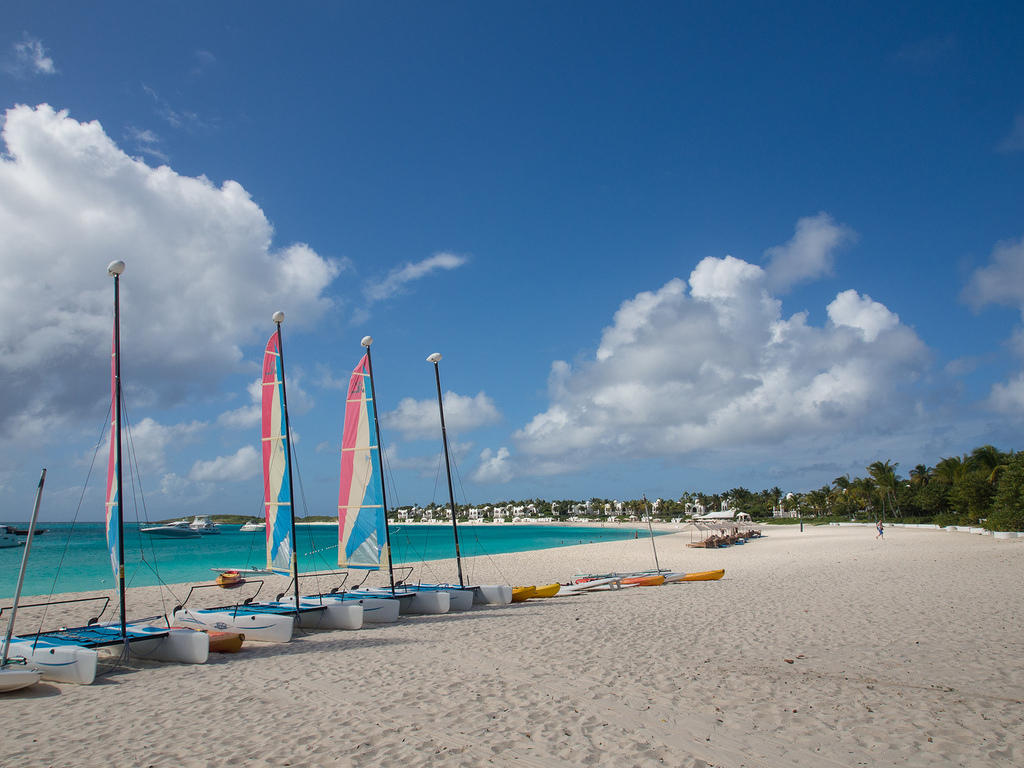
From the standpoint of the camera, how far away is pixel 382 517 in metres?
16.0

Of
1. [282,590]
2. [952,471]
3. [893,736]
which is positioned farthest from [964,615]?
[952,471]

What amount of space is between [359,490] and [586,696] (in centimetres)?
988

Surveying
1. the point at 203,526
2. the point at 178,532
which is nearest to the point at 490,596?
the point at 178,532

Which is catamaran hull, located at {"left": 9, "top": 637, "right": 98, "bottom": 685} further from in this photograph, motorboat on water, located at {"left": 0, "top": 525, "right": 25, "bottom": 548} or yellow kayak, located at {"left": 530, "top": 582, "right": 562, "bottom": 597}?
motorboat on water, located at {"left": 0, "top": 525, "right": 25, "bottom": 548}

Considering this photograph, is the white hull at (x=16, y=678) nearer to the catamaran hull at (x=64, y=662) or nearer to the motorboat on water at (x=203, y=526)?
the catamaran hull at (x=64, y=662)

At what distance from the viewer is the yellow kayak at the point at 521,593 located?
60.0ft

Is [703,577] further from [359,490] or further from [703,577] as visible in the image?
[359,490]

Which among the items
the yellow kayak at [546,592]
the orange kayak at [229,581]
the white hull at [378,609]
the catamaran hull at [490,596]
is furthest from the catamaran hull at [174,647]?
the orange kayak at [229,581]

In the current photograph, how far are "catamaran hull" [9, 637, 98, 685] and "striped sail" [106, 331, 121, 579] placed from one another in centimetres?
154

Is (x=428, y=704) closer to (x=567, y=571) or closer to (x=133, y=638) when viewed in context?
(x=133, y=638)

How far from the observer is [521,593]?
1847cm

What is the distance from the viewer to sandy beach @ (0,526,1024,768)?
626 centimetres

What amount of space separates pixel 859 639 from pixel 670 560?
84.5 ft

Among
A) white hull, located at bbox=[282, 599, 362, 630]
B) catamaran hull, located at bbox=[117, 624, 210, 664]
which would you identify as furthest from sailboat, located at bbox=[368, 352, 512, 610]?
catamaran hull, located at bbox=[117, 624, 210, 664]
